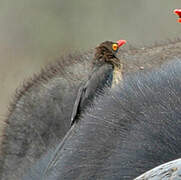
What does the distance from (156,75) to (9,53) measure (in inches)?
187

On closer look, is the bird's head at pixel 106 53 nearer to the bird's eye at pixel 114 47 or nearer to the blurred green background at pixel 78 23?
the bird's eye at pixel 114 47

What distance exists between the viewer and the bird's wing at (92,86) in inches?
146

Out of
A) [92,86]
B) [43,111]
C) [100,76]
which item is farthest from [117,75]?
[43,111]

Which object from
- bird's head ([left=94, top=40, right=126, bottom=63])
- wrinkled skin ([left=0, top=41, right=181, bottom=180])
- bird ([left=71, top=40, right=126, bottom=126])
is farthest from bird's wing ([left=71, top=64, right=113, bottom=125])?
wrinkled skin ([left=0, top=41, right=181, bottom=180])

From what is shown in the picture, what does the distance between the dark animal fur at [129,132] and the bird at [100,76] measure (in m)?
0.45

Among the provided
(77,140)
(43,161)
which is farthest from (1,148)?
(77,140)

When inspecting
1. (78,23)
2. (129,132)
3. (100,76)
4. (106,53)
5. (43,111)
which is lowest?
(129,132)

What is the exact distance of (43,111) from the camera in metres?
4.40

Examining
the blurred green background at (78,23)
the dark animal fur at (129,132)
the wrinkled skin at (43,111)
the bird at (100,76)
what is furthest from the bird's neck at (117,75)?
the blurred green background at (78,23)

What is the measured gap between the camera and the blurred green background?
803 centimetres

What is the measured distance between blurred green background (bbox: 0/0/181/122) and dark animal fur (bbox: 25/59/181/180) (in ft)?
15.9

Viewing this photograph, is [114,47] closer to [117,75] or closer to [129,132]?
[117,75]

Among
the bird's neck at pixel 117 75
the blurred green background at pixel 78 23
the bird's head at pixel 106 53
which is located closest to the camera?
the bird's neck at pixel 117 75

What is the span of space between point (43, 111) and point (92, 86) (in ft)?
2.17
